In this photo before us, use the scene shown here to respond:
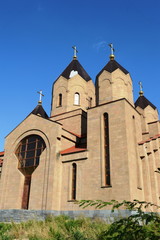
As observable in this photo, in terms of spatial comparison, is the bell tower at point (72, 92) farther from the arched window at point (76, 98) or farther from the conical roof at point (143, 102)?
the conical roof at point (143, 102)

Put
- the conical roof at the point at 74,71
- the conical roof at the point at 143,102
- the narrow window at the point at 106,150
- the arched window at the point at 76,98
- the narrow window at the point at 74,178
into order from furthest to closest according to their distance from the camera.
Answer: the conical roof at the point at 74,71 < the conical roof at the point at 143,102 < the arched window at the point at 76,98 < the narrow window at the point at 74,178 < the narrow window at the point at 106,150

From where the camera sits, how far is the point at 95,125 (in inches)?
704

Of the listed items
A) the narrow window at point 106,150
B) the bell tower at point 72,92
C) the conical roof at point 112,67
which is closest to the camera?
the narrow window at point 106,150

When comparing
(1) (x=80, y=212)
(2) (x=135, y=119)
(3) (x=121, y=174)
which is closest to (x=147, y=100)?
(2) (x=135, y=119)

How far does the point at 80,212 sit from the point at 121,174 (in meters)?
3.81

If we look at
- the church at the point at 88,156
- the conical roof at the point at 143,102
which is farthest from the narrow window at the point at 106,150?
the conical roof at the point at 143,102

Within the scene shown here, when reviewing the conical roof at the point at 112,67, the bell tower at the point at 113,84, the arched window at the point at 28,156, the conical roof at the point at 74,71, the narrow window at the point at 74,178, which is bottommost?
the narrow window at the point at 74,178

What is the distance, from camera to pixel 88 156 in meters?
16.8

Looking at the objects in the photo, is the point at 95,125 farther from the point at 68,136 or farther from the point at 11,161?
the point at 11,161

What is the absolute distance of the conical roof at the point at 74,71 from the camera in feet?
83.2

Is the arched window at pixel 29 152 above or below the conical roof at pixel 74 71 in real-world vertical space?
below

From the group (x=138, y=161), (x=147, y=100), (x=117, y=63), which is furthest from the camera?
(x=147, y=100)

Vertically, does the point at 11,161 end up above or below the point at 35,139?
below

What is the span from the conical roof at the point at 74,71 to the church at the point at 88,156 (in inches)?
177
